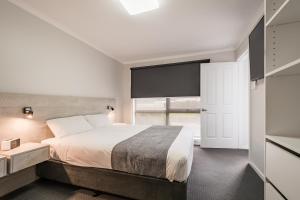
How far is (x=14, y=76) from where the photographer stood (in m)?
1.99

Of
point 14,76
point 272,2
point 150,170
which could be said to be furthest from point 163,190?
point 14,76

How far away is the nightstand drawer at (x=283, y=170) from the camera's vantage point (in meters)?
0.71

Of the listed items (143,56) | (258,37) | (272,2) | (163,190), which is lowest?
(163,190)

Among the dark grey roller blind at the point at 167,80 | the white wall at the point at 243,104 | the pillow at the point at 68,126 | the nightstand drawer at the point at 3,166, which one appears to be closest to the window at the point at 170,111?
the dark grey roller blind at the point at 167,80

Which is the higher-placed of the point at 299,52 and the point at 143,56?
the point at 143,56

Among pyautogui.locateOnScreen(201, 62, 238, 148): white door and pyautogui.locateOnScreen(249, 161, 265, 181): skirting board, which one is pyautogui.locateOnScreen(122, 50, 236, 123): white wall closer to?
pyautogui.locateOnScreen(201, 62, 238, 148): white door

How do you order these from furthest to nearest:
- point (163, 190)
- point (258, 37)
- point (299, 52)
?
point (258, 37) < point (163, 190) < point (299, 52)

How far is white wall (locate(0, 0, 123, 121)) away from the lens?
6.33ft

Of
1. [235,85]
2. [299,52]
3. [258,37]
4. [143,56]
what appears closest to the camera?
[299,52]

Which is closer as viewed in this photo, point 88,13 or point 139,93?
point 88,13

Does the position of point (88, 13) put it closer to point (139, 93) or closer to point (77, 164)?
point (77, 164)

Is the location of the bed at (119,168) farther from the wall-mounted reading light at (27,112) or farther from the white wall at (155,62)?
the white wall at (155,62)

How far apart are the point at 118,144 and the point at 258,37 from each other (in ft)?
8.38

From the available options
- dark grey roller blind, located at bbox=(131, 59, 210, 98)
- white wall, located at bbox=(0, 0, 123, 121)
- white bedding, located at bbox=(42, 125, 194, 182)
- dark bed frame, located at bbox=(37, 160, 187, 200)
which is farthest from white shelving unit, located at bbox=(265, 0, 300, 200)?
dark grey roller blind, located at bbox=(131, 59, 210, 98)
